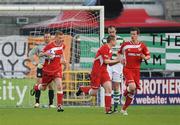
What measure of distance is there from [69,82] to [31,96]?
4.12 ft

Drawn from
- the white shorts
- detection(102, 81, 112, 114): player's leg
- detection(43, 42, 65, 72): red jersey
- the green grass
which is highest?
detection(43, 42, 65, 72): red jersey

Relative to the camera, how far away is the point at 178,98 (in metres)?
24.0

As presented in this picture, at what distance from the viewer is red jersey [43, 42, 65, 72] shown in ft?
65.6

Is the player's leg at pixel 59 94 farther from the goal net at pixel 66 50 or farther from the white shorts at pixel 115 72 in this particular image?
the goal net at pixel 66 50

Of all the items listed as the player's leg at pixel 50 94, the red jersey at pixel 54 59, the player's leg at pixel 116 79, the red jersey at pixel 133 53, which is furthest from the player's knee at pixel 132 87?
the player's leg at pixel 50 94

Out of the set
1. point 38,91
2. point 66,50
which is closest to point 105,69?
point 38,91

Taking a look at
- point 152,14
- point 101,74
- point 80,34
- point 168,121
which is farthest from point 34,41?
point 152,14

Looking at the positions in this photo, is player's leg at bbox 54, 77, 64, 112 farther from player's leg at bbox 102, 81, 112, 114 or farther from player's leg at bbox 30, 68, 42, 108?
player's leg at bbox 30, 68, 42, 108

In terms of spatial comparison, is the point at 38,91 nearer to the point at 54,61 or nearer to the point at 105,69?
the point at 54,61

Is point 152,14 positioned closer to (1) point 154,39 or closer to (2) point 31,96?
(1) point 154,39

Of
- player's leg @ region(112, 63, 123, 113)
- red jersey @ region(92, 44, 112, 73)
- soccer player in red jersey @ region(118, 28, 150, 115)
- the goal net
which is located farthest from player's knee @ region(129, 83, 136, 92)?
the goal net

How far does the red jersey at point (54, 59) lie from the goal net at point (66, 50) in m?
2.80

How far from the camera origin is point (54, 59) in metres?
20.2

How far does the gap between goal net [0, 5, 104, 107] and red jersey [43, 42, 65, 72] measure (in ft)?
9.20
